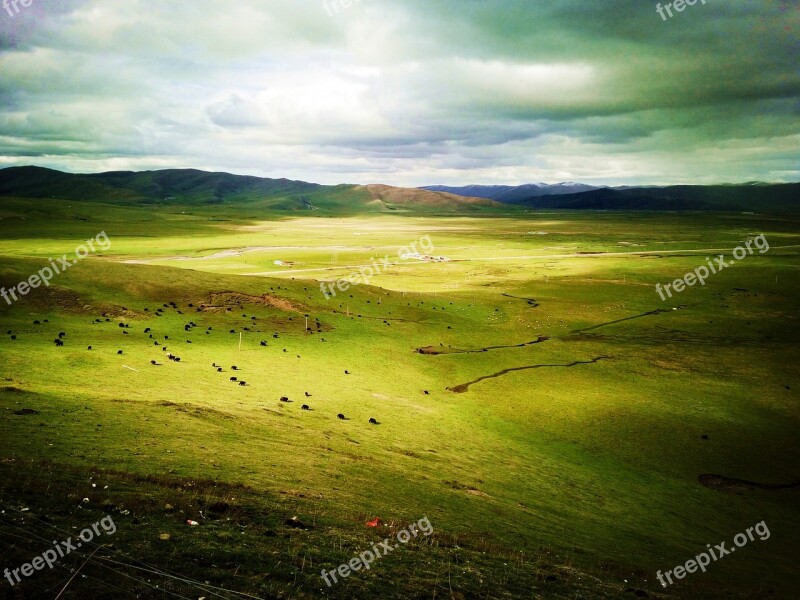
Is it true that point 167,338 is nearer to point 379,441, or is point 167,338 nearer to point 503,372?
point 379,441

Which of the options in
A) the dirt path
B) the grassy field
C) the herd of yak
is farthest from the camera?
the dirt path

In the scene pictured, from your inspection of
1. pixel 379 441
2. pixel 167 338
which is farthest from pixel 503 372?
pixel 167 338

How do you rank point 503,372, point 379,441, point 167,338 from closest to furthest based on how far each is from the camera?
point 379,441, point 167,338, point 503,372

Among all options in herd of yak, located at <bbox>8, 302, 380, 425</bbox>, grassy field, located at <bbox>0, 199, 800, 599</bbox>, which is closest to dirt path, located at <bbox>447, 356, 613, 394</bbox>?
grassy field, located at <bbox>0, 199, 800, 599</bbox>

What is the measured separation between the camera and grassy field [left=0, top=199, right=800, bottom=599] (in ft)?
37.9

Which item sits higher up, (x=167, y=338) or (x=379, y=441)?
(x=167, y=338)

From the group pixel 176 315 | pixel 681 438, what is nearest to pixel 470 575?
pixel 681 438

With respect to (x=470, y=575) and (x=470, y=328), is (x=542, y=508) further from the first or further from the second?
(x=470, y=328)

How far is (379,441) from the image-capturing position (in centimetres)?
2348

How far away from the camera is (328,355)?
42031 mm

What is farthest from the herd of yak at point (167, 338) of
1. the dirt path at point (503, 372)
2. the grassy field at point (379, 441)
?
the dirt path at point (503, 372)

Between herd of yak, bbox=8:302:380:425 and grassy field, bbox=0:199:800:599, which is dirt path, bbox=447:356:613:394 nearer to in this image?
grassy field, bbox=0:199:800:599

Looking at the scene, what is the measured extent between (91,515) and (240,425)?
10061 mm

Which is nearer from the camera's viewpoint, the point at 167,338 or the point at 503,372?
the point at 167,338
